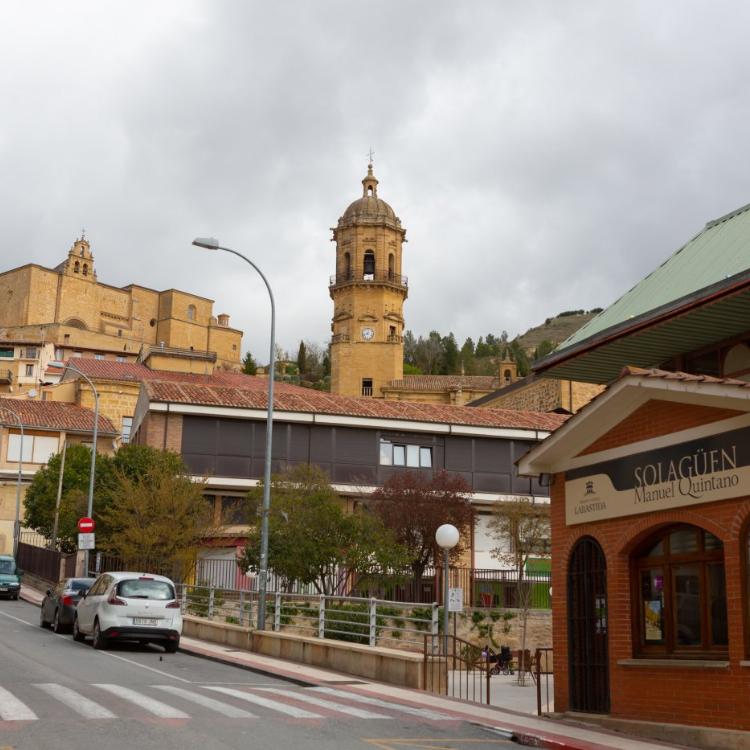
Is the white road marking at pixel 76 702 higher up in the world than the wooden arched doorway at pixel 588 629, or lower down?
lower down

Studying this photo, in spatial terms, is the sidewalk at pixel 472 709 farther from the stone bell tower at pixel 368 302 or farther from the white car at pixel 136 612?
the stone bell tower at pixel 368 302

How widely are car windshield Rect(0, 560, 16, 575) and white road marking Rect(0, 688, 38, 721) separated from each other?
28473 mm

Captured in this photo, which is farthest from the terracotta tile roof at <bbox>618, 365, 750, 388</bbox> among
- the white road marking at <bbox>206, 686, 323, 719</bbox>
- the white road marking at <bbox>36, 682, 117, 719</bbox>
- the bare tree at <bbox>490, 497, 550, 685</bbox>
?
the bare tree at <bbox>490, 497, 550, 685</bbox>

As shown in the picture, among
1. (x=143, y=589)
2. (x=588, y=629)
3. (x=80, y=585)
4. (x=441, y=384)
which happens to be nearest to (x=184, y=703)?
(x=588, y=629)

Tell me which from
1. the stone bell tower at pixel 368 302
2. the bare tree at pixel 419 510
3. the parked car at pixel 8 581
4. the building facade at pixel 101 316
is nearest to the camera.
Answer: the bare tree at pixel 419 510

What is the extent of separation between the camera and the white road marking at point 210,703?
38.7 ft

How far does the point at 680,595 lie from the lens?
12070mm

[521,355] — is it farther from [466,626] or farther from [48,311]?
[466,626]

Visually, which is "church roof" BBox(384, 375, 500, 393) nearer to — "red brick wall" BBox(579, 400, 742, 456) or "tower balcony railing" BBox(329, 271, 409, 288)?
"tower balcony railing" BBox(329, 271, 409, 288)

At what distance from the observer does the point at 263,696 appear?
556 inches

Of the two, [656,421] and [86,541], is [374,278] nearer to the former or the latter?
[86,541]

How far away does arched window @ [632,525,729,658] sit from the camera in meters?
11.5

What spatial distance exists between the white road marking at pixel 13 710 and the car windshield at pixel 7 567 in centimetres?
2847

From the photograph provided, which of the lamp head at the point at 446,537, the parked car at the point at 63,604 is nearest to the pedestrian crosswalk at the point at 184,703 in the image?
the lamp head at the point at 446,537
